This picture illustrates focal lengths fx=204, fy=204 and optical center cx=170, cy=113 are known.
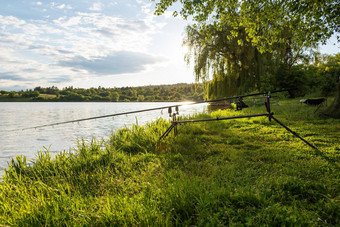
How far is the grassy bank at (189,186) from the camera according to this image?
Answer: 2.39 metres

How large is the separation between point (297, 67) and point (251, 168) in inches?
879

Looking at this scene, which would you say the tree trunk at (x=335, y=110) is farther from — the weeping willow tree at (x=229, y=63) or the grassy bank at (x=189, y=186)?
the weeping willow tree at (x=229, y=63)

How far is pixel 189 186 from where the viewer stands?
292 centimetres

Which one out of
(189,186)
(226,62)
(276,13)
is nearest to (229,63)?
(226,62)

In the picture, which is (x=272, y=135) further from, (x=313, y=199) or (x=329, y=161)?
(x=313, y=199)

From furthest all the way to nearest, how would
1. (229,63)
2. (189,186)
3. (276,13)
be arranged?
1. (229,63)
2. (276,13)
3. (189,186)

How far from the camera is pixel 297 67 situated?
859 inches

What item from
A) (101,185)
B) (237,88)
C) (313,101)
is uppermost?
(237,88)

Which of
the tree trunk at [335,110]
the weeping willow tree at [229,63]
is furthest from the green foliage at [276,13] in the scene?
the weeping willow tree at [229,63]

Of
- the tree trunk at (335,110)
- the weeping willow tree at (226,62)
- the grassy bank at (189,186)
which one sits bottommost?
the grassy bank at (189,186)

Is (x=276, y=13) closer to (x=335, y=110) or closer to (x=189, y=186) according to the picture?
Result: (x=335, y=110)

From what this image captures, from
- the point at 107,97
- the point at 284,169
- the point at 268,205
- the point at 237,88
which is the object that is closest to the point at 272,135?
the point at 284,169

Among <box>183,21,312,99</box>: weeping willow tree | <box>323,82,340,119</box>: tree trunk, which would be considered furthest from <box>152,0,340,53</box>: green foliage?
<box>183,21,312,99</box>: weeping willow tree

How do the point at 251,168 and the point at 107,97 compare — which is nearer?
the point at 251,168
